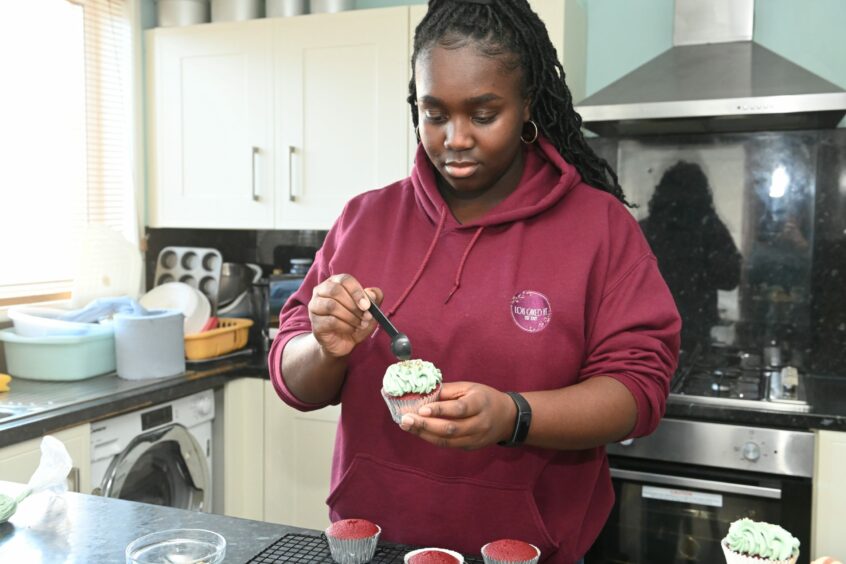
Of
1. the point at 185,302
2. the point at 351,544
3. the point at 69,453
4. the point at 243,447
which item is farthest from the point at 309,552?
the point at 185,302

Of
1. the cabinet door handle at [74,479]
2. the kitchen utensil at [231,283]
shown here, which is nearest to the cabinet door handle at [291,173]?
the kitchen utensil at [231,283]

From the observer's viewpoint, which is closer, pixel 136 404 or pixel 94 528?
pixel 94 528

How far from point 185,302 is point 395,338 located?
74.2 inches

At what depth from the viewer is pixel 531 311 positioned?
120 centimetres

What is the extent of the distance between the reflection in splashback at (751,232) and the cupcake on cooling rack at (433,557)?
1.86 meters

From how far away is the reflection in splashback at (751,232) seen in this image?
8.41ft

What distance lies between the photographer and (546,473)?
1.24 metres

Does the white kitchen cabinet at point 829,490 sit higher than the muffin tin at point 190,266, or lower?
lower

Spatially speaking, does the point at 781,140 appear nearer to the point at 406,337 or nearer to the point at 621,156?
the point at 621,156

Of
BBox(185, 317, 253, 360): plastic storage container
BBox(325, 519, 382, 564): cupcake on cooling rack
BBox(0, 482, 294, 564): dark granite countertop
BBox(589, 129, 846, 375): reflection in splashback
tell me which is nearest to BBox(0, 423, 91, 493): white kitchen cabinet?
BBox(185, 317, 253, 360): plastic storage container

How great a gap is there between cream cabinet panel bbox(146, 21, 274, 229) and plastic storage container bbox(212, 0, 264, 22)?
94mm

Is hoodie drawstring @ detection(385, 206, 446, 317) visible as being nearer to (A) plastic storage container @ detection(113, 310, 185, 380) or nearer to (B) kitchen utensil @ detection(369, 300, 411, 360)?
(B) kitchen utensil @ detection(369, 300, 411, 360)

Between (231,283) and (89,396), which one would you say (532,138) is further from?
(231,283)

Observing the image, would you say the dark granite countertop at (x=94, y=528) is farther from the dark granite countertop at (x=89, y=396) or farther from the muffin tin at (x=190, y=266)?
the muffin tin at (x=190, y=266)
